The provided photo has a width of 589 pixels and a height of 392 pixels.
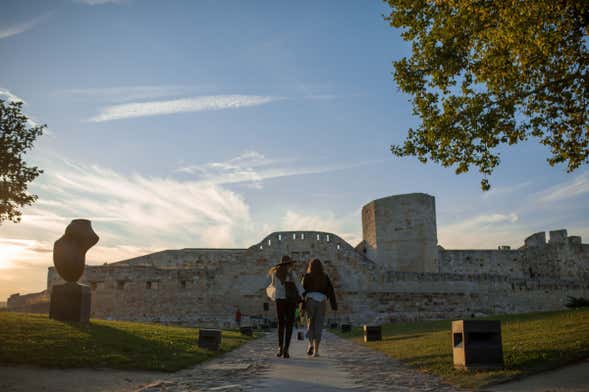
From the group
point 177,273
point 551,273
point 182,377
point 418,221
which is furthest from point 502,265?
point 182,377

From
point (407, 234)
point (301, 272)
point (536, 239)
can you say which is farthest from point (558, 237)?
point (301, 272)

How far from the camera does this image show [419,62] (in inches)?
461

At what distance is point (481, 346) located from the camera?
22.5 feet

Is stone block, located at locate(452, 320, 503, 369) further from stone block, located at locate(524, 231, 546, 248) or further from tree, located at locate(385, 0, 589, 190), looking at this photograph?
stone block, located at locate(524, 231, 546, 248)

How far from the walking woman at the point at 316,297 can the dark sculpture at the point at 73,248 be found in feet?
19.7

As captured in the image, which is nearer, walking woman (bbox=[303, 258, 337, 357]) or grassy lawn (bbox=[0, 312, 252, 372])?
Answer: grassy lawn (bbox=[0, 312, 252, 372])

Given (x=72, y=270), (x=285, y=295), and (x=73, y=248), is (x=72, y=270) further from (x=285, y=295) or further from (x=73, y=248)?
(x=285, y=295)

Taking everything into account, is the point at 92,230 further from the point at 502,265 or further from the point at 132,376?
the point at 502,265

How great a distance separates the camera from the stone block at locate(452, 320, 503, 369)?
679 centimetres

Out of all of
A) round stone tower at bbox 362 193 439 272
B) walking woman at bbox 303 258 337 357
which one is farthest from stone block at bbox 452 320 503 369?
round stone tower at bbox 362 193 439 272

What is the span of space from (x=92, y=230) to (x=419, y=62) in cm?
896

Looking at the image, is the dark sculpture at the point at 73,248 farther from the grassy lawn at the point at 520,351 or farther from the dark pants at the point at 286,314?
the grassy lawn at the point at 520,351

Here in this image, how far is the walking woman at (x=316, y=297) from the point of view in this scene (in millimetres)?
9211

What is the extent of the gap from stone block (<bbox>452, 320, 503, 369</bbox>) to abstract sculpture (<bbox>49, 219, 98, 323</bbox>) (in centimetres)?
832
